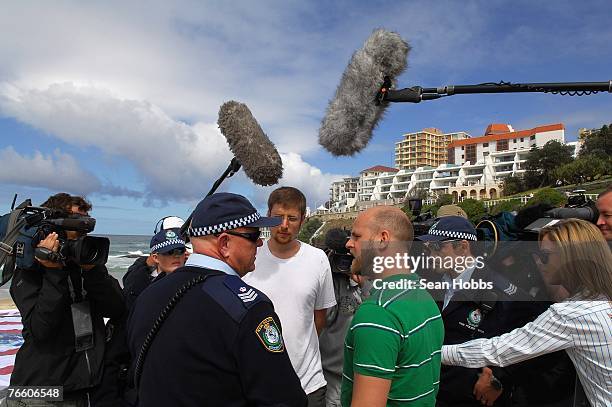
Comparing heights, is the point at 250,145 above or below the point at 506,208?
below

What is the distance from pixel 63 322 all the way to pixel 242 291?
1.49 m

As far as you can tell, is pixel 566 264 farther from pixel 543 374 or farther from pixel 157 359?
pixel 157 359

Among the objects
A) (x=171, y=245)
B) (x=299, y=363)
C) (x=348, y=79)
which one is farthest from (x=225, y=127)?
(x=299, y=363)

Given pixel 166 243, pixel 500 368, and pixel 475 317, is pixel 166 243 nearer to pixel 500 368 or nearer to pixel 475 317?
pixel 475 317

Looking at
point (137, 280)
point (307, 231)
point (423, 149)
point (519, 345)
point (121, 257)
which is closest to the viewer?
point (519, 345)

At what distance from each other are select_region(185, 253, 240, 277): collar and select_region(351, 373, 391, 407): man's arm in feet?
2.05

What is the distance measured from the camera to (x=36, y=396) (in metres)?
2.46

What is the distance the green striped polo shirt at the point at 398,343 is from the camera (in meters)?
1.71

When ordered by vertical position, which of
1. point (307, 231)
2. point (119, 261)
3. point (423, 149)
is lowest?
point (119, 261)

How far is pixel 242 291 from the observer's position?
5.24 feet

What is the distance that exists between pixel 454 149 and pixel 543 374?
4108 inches

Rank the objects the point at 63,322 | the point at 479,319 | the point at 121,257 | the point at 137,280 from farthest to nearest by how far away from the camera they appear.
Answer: the point at 121,257
the point at 137,280
the point at 479,319
the point at 63,322

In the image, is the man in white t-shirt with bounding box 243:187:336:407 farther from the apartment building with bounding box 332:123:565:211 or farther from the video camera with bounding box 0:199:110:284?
the apartment building with bounding box 332:123:565:211

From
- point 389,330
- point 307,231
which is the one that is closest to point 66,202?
point 389,330
